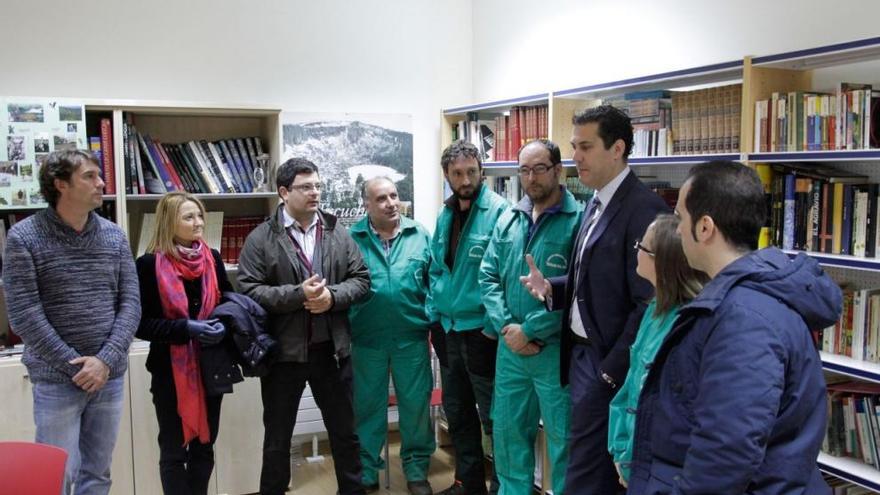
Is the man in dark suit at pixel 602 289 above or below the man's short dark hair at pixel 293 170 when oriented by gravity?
below

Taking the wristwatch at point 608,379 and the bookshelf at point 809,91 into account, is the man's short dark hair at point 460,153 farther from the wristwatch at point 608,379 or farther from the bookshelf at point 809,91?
the wristwatch at point 608,379

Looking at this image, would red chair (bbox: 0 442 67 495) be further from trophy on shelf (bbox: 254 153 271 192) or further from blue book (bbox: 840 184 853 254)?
blue book (bbox: 840 184 853 254)

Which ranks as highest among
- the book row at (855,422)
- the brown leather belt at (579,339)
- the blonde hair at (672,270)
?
the blonde hair at (672,270)

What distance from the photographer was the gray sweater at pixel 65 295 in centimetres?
262

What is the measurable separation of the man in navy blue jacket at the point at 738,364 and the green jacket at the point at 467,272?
1.74m

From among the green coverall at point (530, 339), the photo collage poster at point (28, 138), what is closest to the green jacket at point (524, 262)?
the green coverall at point (530, 339)

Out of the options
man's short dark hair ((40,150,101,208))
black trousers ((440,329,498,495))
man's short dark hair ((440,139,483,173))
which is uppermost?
man's short dark hair ((440,139,483,173))

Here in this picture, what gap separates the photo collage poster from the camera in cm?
346

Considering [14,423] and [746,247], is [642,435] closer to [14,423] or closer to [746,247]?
[746,247]

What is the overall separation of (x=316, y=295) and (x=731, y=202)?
193cm

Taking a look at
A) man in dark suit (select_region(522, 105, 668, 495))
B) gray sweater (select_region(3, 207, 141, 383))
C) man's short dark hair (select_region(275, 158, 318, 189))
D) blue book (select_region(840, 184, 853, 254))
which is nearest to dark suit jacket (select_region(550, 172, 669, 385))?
man in dark suit (select_region(522, 105, 668, 495))

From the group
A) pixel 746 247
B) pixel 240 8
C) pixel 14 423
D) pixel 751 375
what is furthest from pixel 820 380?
pixel 240 8

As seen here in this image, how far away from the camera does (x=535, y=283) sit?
107 inches

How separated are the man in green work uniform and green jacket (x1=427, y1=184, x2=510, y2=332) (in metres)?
0.14
